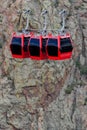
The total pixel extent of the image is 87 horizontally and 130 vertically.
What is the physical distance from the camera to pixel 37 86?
35.8m

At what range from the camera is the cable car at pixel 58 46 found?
23.6 metres

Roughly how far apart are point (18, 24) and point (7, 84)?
4.45 meters

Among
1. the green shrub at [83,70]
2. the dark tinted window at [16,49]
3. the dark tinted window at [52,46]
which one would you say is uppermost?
the dark tinted window at [52,46]

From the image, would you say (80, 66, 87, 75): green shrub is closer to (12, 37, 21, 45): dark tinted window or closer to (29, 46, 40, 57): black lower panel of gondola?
(12, 37, 21, 45): dark tinted window

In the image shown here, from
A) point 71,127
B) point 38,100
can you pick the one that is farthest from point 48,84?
point 71,127

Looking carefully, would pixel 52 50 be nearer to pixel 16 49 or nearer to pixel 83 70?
pixel 16 49

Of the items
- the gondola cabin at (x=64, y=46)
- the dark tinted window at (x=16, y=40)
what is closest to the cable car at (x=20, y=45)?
the dark tinted window at (x=16, y=40)

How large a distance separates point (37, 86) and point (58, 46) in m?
12.4

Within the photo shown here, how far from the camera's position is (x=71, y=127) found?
36.7 m

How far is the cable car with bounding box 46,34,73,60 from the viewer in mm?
23609

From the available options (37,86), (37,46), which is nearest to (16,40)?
(37,46)

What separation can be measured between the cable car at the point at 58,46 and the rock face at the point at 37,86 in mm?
11767

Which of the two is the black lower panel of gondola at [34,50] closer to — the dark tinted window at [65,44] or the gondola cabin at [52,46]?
the gondola cabin at [52,46]

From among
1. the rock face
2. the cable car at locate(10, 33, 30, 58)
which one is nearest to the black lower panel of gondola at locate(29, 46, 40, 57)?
the cable car at locate(10, 33, 30, 58)
